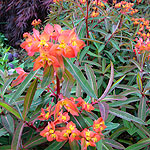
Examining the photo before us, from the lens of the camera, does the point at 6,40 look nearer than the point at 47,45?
No

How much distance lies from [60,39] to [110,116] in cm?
55

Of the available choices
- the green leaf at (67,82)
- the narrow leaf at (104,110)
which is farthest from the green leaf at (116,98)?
the green leaf at (67,82)

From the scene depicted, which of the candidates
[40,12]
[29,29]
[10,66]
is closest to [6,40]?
[29,29]

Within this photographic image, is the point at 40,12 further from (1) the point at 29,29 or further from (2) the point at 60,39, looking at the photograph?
(2) the point at 60,39

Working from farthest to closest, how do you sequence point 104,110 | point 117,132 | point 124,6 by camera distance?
point 124,6 < point 117,132 < point 104,110

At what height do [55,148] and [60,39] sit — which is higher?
[60,39]

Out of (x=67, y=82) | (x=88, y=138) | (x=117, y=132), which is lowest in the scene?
(x=117, y=132)

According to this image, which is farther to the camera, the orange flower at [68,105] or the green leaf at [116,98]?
the green leaf at [116,98]

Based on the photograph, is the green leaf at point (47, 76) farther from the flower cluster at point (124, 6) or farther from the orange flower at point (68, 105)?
the flower cluster at point (124, 6)

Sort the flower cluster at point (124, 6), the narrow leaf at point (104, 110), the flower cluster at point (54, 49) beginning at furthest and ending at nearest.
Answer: the flower cluster at point (124, 6) → the narrow leaf at point (104, 110) → the flower cluster at point (54, 49)

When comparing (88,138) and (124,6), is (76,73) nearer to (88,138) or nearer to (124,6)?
(88,138)

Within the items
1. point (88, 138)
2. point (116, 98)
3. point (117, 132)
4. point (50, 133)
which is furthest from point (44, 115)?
point (117, 132)

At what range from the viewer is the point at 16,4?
3.48 metres

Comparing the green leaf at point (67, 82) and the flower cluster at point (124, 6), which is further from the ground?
the flower cluster at point (124, 6)
